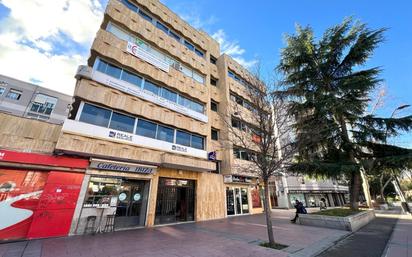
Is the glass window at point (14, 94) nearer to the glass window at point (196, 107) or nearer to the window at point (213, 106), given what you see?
the glass window at point (196, 107)

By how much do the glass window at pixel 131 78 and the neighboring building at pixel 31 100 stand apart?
1901cm

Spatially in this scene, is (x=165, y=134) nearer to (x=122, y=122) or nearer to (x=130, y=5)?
(x=122, y=122)

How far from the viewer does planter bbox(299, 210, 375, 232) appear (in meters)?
9.84

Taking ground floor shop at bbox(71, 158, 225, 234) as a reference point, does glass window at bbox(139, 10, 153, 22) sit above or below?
above

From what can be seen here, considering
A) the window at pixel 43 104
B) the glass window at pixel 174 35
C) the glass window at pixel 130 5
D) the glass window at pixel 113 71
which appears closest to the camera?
the glass window at pixel 113 71

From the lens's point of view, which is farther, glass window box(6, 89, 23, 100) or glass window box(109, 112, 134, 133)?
glass window box(6, 89, 23, 100)

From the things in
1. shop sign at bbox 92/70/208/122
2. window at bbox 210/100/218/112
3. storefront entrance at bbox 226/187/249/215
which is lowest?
storefront entrance at bbox 226/187/249/215

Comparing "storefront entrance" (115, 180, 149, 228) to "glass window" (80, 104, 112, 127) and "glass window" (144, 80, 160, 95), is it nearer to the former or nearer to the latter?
"glass window" (80, 104, 112, 127)

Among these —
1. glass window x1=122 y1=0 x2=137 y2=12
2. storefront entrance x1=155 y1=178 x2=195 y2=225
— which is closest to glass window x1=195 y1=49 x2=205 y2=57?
glass window x1=122 y1=0 x2=137 y2=12

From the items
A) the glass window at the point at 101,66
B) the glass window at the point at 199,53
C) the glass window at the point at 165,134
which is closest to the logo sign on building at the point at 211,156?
the glass window at the point at 165,134

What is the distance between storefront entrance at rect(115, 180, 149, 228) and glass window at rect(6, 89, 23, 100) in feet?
95.9

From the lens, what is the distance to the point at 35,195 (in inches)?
316

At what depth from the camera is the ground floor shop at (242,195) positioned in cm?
1684

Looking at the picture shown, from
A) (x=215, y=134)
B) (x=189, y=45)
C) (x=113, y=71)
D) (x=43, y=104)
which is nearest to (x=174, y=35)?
(x=189, y=45)
